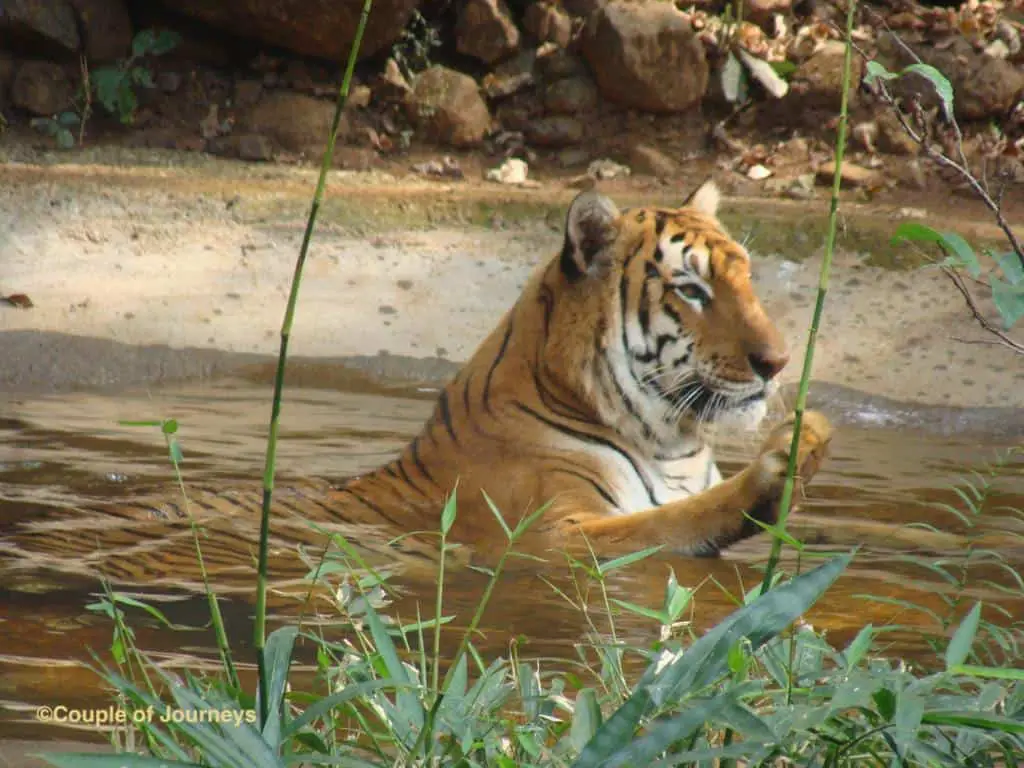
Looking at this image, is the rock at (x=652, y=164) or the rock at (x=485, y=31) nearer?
the rock at (x=652, y=164)

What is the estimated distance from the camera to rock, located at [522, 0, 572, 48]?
10555 mm

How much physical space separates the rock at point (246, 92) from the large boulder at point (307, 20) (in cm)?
31

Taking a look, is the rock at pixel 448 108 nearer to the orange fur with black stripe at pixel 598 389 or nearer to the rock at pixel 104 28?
the rock at pixel 104 28

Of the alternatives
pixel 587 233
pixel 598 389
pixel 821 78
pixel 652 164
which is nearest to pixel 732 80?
pixel 821 78

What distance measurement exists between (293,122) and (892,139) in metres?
3.65

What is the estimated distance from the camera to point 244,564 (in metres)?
3.70

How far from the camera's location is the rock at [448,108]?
10.2 meters

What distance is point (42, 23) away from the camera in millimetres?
9969

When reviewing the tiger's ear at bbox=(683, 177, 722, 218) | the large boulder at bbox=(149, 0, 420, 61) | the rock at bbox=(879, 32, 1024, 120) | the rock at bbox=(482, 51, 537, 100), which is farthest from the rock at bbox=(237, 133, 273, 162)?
the tiger's ear at bbox=(683, 177, 722, 218)

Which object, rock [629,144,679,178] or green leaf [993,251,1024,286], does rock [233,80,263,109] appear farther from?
green leaf [993,251,1024,286]

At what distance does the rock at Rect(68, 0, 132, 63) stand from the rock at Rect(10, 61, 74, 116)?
0.97ft

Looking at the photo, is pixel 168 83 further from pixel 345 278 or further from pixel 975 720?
pixel 975 720

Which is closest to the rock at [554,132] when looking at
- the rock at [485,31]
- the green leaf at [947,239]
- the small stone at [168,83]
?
the rock at [485,31]

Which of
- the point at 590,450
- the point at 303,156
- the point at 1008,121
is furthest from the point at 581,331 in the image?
the point at 1008,121
